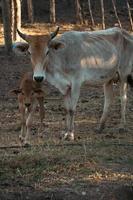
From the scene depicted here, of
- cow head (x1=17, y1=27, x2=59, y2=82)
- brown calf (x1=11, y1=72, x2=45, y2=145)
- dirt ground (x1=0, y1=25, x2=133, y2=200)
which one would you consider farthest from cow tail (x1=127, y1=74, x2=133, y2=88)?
brown calf (x1=11, y1=72, x2=45, y2=145)

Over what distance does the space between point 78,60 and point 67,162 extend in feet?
10.1

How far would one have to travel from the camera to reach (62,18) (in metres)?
32.9

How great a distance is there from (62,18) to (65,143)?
22.5 meters

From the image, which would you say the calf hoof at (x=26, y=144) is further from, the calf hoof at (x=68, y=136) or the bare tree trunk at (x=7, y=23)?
the bare tree trunk at (x=7, y=23)

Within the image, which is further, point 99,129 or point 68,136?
point 99,129

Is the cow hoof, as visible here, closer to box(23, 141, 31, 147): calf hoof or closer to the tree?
box(23, 141, 31, 147): calf hoof

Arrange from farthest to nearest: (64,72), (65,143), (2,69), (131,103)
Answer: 1. (2,69)
2. (131,103)
3. (64,72)
4. (65,143)

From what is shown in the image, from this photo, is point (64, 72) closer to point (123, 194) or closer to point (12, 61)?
point (123, 194)

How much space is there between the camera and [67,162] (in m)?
9.46

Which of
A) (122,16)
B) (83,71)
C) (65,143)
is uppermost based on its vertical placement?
(83,71)

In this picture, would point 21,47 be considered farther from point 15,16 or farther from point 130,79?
point 15,16

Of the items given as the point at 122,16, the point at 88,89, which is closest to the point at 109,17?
the point at 122,16

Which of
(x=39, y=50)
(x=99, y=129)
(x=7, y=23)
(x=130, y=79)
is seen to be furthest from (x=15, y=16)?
(x=39, y=50)

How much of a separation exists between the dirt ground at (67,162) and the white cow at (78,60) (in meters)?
0.57
